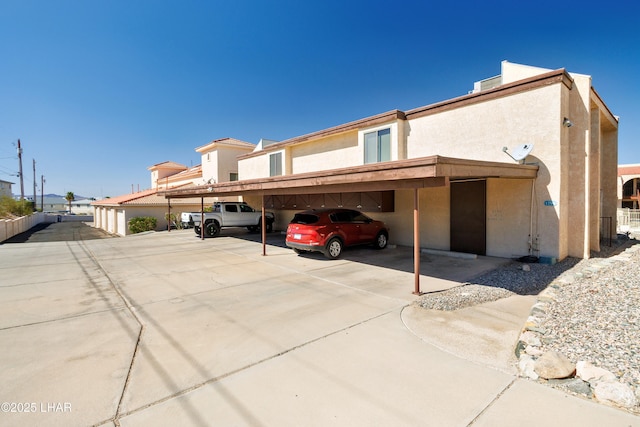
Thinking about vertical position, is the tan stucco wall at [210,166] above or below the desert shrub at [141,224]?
above

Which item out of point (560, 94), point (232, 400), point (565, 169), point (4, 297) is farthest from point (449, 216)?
point (4, 297)

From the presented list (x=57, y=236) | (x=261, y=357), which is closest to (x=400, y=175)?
(x=261, y=357)

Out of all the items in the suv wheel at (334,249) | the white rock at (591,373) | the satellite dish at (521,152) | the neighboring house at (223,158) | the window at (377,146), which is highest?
the neighboring house at (223,158)

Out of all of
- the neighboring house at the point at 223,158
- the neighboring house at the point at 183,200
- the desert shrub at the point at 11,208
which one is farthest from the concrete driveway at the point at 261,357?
the desert shrub at the point at 11,208

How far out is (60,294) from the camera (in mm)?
6594

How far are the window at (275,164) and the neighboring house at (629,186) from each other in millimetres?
30503

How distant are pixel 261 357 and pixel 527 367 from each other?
122 inches

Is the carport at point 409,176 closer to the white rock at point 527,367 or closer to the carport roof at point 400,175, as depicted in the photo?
the carport roof at point 400,175

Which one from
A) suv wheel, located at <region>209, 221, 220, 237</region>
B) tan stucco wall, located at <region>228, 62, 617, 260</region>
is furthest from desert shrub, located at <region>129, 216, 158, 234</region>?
tan stucco wall, located at <region>228, 62, 617, 260</region>

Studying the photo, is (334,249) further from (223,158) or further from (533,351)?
(223,158)

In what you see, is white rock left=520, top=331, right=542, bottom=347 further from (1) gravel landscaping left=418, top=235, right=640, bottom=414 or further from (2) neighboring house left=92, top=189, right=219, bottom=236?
(2) neighboring house left=92, top=189, right=219, bottom=236

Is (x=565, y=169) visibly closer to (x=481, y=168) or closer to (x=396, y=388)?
(x=481, y=168)

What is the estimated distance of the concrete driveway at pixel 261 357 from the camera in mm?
2779

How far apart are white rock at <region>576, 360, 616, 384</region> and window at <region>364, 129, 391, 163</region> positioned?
10.1 m
